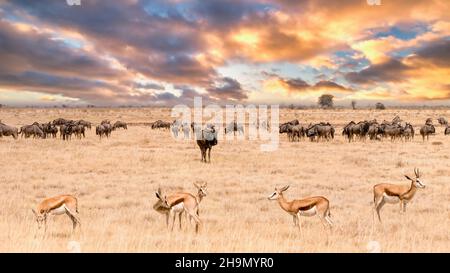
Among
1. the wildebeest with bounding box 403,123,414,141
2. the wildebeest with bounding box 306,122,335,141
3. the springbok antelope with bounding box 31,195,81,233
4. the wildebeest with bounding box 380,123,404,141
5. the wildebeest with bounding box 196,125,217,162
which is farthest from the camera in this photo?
the wildebeest with bounding box 403,123,414,141

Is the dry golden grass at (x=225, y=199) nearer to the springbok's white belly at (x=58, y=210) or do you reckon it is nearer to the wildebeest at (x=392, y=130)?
the springbok's white belly at (x=58, y=210)

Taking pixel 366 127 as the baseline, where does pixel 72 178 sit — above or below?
below

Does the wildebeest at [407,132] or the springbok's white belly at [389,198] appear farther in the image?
the wildebeest at [407,132]

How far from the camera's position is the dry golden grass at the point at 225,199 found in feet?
31.8

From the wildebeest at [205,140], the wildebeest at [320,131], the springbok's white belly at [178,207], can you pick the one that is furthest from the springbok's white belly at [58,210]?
the wildebeest at [320,131]

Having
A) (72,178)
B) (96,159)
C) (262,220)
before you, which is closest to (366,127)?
(96,159)

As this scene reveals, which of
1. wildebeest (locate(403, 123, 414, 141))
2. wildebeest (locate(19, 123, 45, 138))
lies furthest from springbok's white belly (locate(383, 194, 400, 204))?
wildebeest (locate(19, 123, 45, 138))

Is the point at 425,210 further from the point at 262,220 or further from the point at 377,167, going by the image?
the point at 377,167

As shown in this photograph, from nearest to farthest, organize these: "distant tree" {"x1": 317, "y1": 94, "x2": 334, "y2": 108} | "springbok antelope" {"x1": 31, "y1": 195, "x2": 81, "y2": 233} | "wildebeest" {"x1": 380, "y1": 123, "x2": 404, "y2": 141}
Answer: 1. "springbok antelope" {"x1": 31, "y1": 195, "x2": 81, "y2": 233}
2. "wildebeest" {"x1": 380, "y1": 123, "x2": 404, "y2": 141}
3. "distant tree" {"x1": 317, "y1": 94, "x2": 334, "y2": 108}

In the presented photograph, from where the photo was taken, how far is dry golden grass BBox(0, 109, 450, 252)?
31.8ft

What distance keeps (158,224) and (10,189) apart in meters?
8.54

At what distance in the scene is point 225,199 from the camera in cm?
1578

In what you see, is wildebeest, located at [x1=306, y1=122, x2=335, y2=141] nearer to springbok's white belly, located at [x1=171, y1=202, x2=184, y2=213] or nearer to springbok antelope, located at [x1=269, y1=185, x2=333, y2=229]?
springbok antelope, located at [x1=269, y1=185, x2=333, y2=229]
